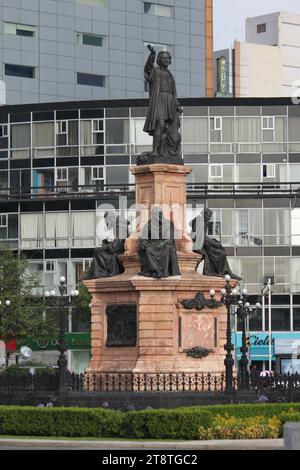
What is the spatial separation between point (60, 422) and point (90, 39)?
86712 millimetres

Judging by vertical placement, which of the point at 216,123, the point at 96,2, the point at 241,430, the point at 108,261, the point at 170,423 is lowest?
the point at 241,430

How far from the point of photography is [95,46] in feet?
444

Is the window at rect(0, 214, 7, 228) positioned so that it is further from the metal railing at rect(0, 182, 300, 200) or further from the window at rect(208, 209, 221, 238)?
the window at rect(208, 209, 221, 238)

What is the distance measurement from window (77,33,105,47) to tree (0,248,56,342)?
144 ft

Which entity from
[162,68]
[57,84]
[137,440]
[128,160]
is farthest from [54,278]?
[137,440]

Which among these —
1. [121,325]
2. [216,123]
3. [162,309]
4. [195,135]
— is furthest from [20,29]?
[162,309]

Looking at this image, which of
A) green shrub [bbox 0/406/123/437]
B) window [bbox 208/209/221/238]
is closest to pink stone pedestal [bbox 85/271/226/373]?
green shrub [bbox 0/406/123/437]

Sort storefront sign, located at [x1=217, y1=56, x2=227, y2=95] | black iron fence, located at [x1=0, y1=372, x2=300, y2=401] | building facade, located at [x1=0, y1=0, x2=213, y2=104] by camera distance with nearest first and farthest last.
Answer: black iron fence, located at [x1=0, y1=372, x2=300, y2=401] → building facade, located at [x1=0, y1=0, x2=213, y2=104] → storefront sign, located at [x1=217, y1=56, x2=227, y2=95]

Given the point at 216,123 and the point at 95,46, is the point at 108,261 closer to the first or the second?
the point at 216,123

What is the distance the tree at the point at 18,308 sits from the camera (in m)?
89.6

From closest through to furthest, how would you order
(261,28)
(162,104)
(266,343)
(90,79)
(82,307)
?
(162,104)
(82,307)
(266,343)
(90,79)
(261,28)

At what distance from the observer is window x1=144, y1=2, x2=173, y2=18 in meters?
139

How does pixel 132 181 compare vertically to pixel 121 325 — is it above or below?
above

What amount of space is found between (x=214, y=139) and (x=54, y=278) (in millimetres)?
13081
